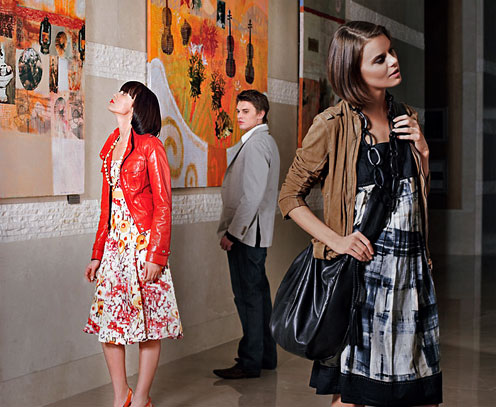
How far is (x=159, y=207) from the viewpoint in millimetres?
4547

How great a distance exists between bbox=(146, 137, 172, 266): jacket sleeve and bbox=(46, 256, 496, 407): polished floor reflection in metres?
1.18

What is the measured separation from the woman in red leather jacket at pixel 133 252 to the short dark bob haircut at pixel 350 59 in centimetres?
181

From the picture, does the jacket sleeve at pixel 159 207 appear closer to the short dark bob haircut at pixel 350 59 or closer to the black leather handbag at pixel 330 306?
the black leather handbag at pixel 330 306

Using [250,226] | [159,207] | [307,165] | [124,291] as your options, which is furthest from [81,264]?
[307,165]

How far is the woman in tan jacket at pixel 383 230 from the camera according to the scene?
2.92 meters

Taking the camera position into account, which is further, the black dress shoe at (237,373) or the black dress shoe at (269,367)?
the black dress shoe at (269,367)

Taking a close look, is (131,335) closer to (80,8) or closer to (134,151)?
(134,151)

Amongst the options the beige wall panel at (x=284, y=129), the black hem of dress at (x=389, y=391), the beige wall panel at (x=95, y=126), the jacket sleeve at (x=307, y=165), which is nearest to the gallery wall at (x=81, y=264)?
the beige wall panel at (x=95, y=126)

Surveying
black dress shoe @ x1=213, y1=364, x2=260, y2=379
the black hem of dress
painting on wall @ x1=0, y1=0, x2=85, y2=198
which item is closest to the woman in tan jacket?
the black hem of dress

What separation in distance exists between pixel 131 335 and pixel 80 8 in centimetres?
221

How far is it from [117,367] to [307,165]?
6.98 ft

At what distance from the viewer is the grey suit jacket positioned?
5.85 metres

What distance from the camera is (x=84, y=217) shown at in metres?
5.39

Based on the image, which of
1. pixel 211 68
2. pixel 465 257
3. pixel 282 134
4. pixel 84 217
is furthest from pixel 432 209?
pixel 84 217
